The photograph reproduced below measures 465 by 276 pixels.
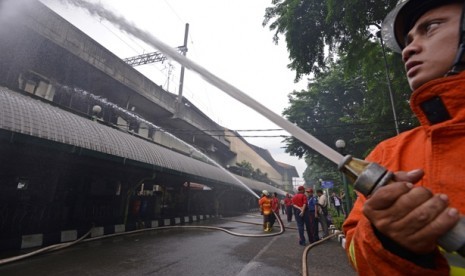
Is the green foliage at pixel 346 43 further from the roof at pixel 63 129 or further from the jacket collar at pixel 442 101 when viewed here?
the roof at pixel 63 129

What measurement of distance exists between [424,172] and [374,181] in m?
0.36

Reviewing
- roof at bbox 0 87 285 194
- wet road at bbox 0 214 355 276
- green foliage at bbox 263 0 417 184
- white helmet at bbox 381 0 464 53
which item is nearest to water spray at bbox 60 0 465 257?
white helmet at bbox 381 0 464 53

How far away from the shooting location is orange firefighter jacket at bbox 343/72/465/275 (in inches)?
33.3

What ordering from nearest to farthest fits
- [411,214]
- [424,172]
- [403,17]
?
[411,214] < [424,172] < [403,17]

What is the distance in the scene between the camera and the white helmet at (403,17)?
139cm

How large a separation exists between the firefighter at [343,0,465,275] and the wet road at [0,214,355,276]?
5.17 metres

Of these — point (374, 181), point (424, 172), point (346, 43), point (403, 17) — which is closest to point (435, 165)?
point (424, 172)

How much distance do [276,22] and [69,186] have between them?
371 inches

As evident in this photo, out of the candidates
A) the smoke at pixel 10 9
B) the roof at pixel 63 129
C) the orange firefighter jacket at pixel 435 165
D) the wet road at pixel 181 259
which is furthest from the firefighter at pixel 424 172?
the smoke at pixel 10 9

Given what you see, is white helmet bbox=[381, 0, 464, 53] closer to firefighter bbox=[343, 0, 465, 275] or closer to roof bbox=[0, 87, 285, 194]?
firefighter bbox=[343, 0, 465, 275]

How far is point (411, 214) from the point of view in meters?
0.73

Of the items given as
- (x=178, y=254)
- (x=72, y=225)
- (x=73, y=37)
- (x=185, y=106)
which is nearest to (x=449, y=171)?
(x=178, y=254)

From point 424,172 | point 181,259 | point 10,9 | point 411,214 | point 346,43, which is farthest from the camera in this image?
point 10,9

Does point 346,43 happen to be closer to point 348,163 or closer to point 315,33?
point 315,33
